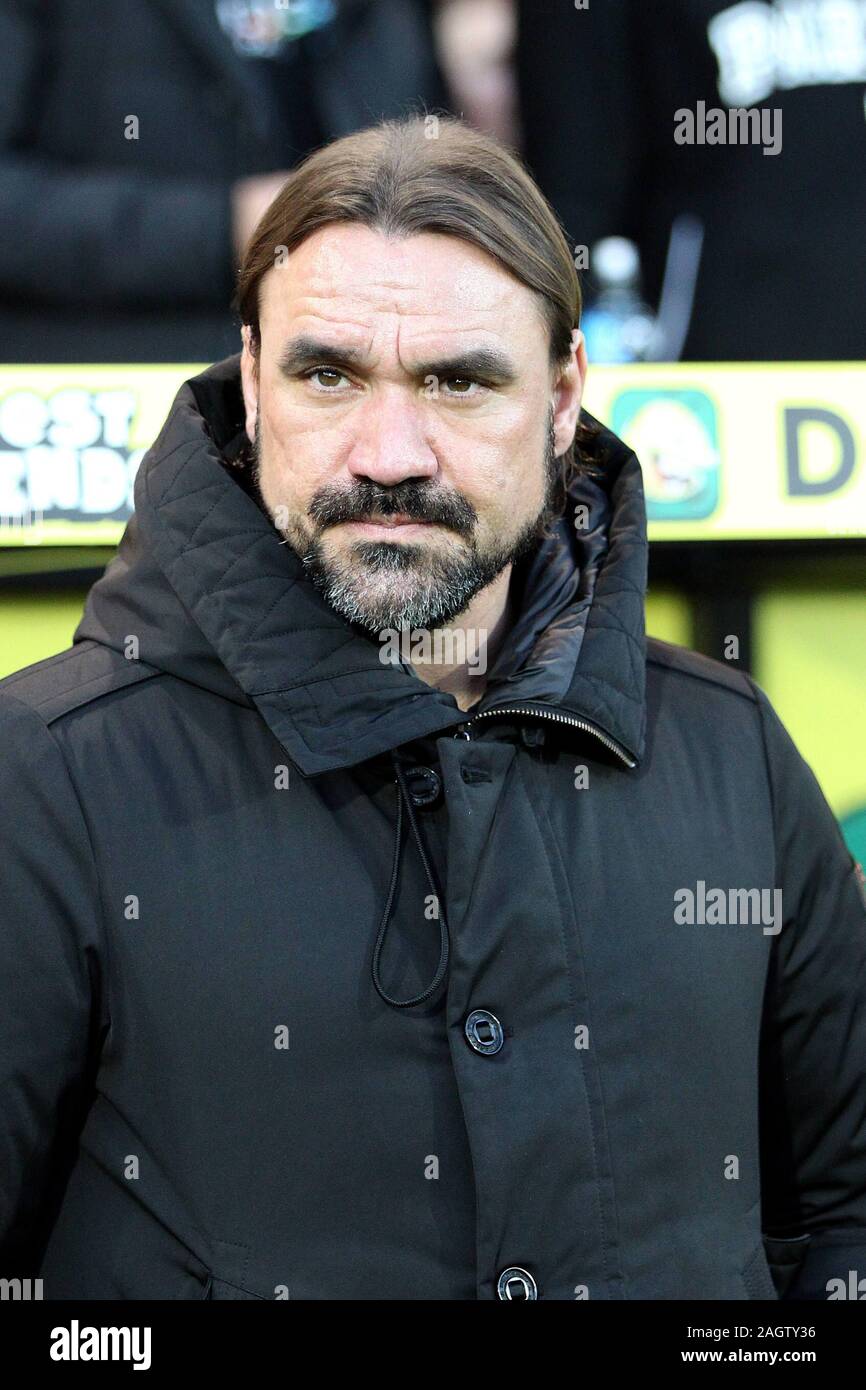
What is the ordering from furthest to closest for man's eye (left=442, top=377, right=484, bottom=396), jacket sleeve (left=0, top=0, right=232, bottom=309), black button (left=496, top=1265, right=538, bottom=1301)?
1. jacket sleeve (left=0, top=0, right=232, bottom=309)
2. man's eye (left=442, top=377, right=484, bottom=396)
3. black button (left=496, top=1265, right=538, bottom=1301)

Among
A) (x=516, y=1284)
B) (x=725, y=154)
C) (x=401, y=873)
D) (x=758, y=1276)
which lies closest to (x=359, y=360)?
(x=401, y=873)

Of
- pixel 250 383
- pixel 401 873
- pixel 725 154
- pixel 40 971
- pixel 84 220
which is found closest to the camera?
pixel 40 971

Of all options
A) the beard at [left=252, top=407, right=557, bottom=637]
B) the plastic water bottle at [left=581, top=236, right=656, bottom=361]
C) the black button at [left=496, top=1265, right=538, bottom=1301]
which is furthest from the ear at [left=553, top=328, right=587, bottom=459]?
the black button at [left=496, top=1265, right=538, bottom=1301]

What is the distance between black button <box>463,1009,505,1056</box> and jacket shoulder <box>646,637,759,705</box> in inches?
20.4

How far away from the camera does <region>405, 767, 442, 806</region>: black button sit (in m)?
1.51

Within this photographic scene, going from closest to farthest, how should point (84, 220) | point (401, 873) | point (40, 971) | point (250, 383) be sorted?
point (40, 971) → point (401, 873) → point (250, 383) → point (84, 220)

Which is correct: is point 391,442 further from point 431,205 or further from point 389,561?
point 431,205

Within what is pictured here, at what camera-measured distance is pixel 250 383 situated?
1.74 meters

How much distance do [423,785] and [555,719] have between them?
16 centimetres

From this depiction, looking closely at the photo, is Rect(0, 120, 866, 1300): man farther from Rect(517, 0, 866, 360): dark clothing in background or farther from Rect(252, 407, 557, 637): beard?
Rect(517, 0, 866, 360): dark clothing in background

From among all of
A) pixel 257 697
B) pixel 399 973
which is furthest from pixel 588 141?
pixel 399 973

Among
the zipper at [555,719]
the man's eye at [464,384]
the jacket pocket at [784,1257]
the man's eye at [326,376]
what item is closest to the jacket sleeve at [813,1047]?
the jacket pocket at [784,1257]

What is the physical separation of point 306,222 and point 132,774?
60 cm

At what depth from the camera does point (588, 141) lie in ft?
7.89
